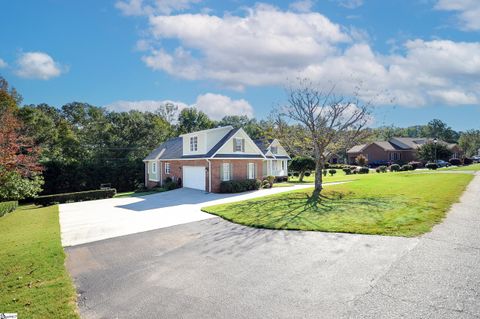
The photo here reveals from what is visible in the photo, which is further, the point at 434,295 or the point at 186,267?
the point at 186,267

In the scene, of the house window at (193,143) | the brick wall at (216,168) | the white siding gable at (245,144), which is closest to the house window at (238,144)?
the white siding gable at (245,144)

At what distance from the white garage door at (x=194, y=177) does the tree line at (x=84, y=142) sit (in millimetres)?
6784

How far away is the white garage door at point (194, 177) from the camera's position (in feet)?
82.2

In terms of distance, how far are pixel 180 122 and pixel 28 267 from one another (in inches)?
2225

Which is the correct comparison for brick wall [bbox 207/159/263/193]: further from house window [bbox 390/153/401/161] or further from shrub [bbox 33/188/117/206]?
house window [bbox 390/153/401/161]

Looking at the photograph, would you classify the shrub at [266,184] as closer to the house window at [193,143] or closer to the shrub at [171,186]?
the house window at [193,143]

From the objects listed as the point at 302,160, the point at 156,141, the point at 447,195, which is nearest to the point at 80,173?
the point at 156,141

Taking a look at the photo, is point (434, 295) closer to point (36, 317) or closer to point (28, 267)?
point (36, 317)

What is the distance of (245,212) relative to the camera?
14047mm

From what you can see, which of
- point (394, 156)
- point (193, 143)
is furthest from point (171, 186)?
point (394, 156)

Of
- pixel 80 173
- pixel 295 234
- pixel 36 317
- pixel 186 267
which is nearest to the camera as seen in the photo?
pixel 36 317

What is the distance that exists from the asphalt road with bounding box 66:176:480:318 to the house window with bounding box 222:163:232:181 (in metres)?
14.7

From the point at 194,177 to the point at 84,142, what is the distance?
25.7 m

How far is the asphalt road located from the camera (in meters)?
5.02
